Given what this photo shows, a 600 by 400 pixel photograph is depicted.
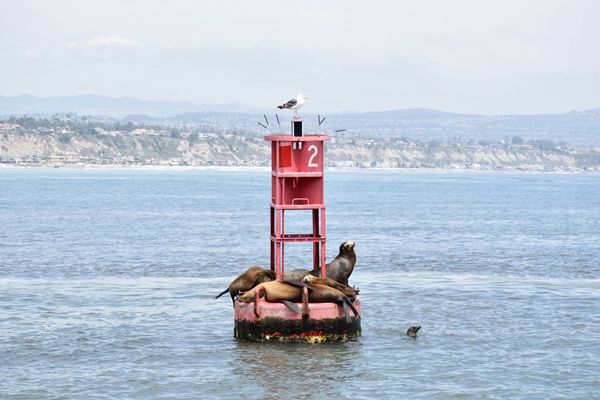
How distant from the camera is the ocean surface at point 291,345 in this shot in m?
26.6

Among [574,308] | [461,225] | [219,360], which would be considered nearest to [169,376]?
[219,360]

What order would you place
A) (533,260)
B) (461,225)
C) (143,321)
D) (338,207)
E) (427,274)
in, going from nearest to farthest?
1. (143,321)
2. (427,274)
3. (533,260)
4. (461,225)
5. (338,207)

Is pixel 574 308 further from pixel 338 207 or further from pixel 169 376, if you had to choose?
pixel 338 207

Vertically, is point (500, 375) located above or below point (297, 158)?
below

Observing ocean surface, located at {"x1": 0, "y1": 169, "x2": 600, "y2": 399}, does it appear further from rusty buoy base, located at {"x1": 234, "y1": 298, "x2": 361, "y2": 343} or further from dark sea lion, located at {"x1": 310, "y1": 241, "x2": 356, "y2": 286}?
dark sea lion, located at {"x1": 310, "y1": 241, "x2": 356, "y2": 286}

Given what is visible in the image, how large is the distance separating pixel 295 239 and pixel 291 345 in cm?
278

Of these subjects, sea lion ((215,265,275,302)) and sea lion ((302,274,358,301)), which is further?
sea lion ((215,265,275,302))

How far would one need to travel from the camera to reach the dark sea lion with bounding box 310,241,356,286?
3133 centimetres

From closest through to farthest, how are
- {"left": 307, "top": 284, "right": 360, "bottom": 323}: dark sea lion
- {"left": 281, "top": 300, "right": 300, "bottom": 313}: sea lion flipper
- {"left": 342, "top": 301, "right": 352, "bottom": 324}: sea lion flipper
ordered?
{"left": 281, "top": 300, "right": 300, "bottom": 313}: sea lion flipper, {"left": 307, "top": 284, "right": 360, "bottom": 323}: dark sea lion, {"left": 342, "top": 301, "right": 352, "bottom": 324}: sea lion flipper

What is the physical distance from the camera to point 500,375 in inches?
1085

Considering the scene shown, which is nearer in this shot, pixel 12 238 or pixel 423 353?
pixel 423 353

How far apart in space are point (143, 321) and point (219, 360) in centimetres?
603

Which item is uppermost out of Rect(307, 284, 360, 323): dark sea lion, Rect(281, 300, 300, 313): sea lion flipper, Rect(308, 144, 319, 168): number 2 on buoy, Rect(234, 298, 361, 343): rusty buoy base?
Rect(308, 144, 319, 168): number 2 on buoy

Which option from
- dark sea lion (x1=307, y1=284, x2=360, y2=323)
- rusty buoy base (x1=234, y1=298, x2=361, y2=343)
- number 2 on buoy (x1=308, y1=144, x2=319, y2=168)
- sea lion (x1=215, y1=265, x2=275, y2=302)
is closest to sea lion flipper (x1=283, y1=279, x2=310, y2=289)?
dark sea lion (x1=307, y1=284, x2=360, y2=323)
